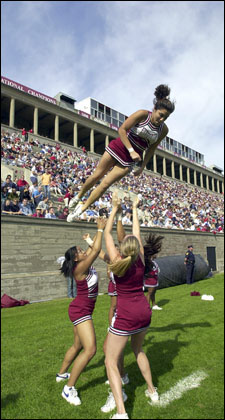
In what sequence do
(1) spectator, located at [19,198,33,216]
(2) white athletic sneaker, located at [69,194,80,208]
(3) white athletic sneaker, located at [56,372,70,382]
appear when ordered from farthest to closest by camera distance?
1. (1) spectator, located at [19,198,33,216]
2. (3) white athletic sneaker, located at [56,372,70,382]
3. (2) white athletic sneaker, located at [69,194,80,208]

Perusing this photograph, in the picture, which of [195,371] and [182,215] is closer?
[195,371]

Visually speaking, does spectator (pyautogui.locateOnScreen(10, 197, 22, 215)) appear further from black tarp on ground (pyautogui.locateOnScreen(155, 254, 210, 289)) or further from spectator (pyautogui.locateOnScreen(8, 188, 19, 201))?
black tarp on ground (pyautogui.locateOnScreen(155, 254, 210, 289))

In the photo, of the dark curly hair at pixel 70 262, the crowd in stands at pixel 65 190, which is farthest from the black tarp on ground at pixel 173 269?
the dark curly hair at pixel 70 262

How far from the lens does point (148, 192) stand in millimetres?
13719

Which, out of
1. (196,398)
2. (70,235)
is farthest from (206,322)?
(70,235)

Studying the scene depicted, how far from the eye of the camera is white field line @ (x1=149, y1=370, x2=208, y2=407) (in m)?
6.40

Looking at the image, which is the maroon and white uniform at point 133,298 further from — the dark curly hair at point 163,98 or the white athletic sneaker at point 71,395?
the white athletic sneaker at point 71,395

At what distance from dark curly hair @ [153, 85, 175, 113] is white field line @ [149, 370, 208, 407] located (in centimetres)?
626

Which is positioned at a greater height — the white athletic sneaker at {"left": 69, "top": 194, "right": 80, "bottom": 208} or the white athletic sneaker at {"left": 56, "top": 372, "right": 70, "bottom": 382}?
the white athletic sneaker at {"left": 69, "top": 194, "right": 80, "bottom": 208}

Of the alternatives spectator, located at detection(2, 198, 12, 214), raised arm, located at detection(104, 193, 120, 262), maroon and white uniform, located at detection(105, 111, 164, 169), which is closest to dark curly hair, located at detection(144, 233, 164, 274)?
raised arm, located at detection(104, 193, 120, 262)

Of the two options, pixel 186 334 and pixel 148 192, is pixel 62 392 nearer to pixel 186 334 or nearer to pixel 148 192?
pixel 186 334

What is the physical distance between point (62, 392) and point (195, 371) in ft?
11.8

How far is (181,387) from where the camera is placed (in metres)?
6.98

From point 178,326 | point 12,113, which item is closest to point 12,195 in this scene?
point 178,326
